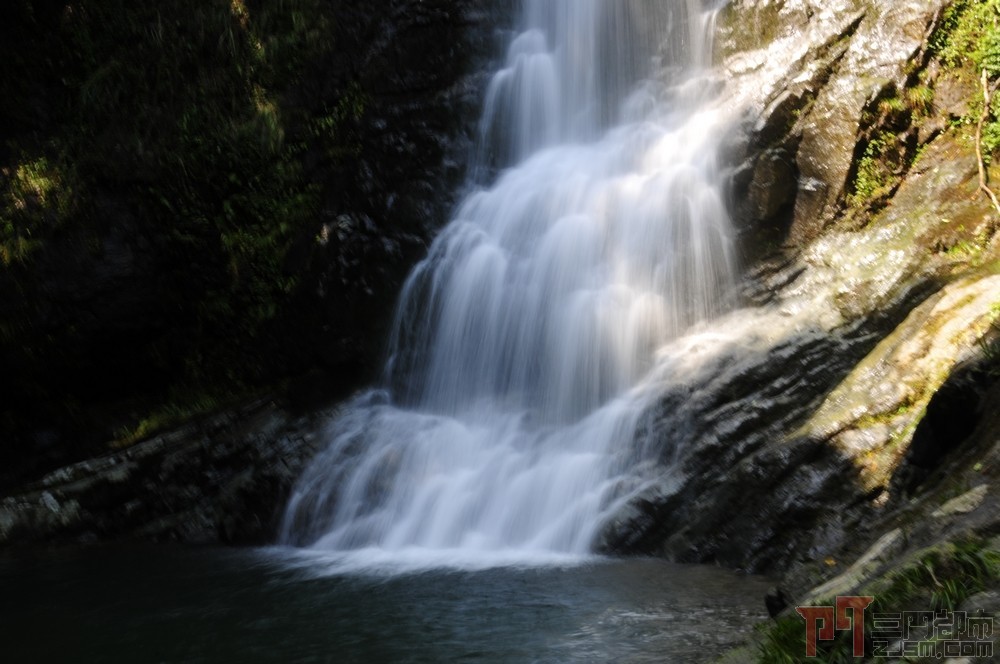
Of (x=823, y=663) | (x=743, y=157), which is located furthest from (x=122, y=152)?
(x=823, y=663)

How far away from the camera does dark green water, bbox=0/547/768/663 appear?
5.89 m

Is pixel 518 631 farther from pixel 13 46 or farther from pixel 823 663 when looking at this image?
pixel 13 46

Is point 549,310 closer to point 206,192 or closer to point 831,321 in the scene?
point 831,321

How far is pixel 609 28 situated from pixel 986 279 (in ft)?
22.9

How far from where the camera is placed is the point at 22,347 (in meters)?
12.2

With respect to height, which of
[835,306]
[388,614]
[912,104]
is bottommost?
[388,614]

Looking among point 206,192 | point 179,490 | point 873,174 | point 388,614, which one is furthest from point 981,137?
point 179,490

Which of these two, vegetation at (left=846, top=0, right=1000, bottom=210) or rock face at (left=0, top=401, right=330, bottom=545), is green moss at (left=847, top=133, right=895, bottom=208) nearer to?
vegetation at (left=846, top=0, right=1000, bottom=210)

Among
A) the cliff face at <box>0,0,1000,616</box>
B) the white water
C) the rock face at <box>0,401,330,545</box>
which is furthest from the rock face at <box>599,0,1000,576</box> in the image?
the rock face at <box>0,401,330,545</box>

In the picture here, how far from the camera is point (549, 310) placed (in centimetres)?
1045

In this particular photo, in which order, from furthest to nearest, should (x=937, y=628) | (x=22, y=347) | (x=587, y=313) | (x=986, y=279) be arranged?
(x=22, y=347) → (x=587, y=313) → (x=986, y=279) → (x=937, y=628)

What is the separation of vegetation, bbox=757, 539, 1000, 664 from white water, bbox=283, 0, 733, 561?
4255 millimetres

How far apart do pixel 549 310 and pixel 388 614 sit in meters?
4.58

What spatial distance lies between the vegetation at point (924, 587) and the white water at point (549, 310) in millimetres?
4255
